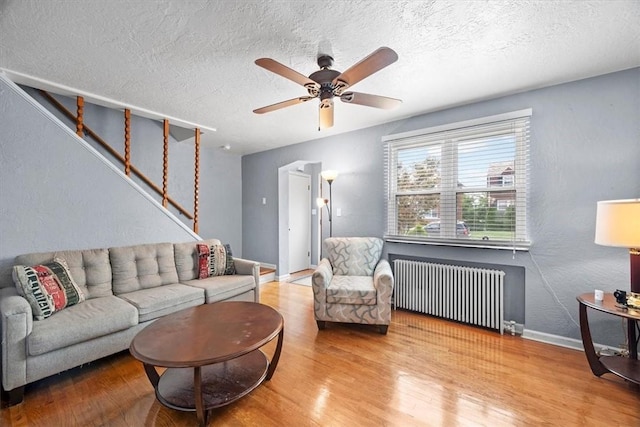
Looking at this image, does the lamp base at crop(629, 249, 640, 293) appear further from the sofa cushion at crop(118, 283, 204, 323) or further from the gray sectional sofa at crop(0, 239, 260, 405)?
the sofa cushion at crop(118, 283, 204, 323)

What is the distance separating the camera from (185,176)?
15.1ft

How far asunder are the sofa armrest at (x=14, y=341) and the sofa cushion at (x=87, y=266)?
2.15 ft

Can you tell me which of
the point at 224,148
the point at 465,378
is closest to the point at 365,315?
the point at 465,378

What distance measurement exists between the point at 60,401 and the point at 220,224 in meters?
3.57

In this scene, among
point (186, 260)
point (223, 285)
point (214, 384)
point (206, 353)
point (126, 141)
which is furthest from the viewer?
point (186, 260)

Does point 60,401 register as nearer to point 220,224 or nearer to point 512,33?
point 220,224

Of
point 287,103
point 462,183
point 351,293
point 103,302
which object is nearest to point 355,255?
point 351,293

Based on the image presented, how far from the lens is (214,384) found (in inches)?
72.4

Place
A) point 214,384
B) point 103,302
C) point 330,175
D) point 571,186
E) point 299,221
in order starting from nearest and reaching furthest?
point 214,384
point 103,302
point 571,186
point 330,175
point 299,221

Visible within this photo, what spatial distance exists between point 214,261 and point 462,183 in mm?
3109

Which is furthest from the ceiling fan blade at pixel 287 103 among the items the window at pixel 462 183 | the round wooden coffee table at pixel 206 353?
the window at pixel 462 183

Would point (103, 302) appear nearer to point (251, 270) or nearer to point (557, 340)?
point (251, 270)

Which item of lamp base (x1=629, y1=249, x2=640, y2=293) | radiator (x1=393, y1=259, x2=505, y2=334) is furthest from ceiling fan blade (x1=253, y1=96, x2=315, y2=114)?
lamp base (x1=629, y1=249, x2=640, y2=293)

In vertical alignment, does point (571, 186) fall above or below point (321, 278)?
above
